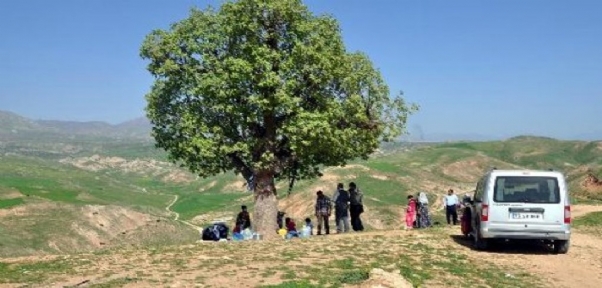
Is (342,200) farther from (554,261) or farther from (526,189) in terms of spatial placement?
(554,261)

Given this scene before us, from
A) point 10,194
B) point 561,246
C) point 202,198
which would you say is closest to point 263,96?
point 561,246

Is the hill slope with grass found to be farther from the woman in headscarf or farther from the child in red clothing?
the woman in headscarf

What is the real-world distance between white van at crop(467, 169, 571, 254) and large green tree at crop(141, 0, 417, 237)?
304 inches

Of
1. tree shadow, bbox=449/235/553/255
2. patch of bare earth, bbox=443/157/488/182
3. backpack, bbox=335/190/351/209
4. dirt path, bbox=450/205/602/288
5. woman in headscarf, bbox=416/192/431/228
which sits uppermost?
patch of bare earth, bbox=443/157/488/182

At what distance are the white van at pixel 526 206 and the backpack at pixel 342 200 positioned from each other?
8625mm

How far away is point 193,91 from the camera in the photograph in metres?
25.0

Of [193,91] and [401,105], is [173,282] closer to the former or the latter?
[193,91]

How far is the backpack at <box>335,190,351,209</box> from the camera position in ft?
87.8

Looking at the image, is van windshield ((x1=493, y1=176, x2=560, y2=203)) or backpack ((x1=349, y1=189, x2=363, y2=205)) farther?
backpack ((x1=349, y1=189, x2=363, y2=205))

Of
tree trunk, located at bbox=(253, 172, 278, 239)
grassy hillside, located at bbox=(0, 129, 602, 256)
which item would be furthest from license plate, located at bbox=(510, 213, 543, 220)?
grassy hillside, located at bbox=(0, 129, 602, 256)

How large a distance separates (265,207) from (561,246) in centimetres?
1216

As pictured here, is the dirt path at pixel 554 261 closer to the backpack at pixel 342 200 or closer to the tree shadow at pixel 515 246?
the tree shadow at pixel 515 246

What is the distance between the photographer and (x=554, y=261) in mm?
18469

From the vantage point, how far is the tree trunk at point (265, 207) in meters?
26.5
